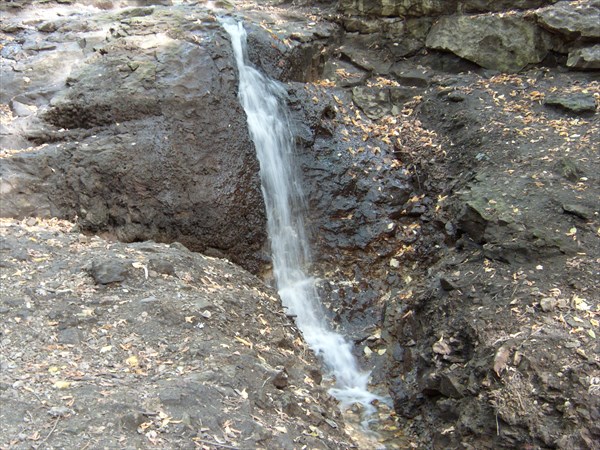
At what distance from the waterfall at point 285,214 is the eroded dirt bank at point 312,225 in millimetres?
213

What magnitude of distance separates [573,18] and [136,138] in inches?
274

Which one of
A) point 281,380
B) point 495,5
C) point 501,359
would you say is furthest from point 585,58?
point 281,380

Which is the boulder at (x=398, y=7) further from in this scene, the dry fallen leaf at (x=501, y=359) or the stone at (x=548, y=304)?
the dry fallen leaf at (x=501, y=359)

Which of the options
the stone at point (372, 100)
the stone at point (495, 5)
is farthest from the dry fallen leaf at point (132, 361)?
the stone at point (495, 5)

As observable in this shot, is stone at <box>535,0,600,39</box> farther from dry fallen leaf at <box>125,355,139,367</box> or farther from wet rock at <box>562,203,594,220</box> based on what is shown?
dry fallen leaf at <box>125,355,139,367</box>

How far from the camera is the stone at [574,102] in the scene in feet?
26.3

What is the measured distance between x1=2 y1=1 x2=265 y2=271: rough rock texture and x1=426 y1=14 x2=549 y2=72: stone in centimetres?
401

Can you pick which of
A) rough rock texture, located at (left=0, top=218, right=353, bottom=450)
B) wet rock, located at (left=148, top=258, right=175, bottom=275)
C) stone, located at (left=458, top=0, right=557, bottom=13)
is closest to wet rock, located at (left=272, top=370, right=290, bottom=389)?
rough rock texture, located at (left=0, top=218, right=353, bottom=450)

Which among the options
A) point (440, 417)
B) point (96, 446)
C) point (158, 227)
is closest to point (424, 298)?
point (440, 417)

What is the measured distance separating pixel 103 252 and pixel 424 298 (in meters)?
3.70

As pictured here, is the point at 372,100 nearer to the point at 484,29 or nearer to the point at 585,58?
the point at 484,29

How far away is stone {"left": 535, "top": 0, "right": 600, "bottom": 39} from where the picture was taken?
8664 mm

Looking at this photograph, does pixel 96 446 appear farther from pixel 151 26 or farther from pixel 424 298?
pixel 151 26

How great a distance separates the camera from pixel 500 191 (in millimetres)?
6984
